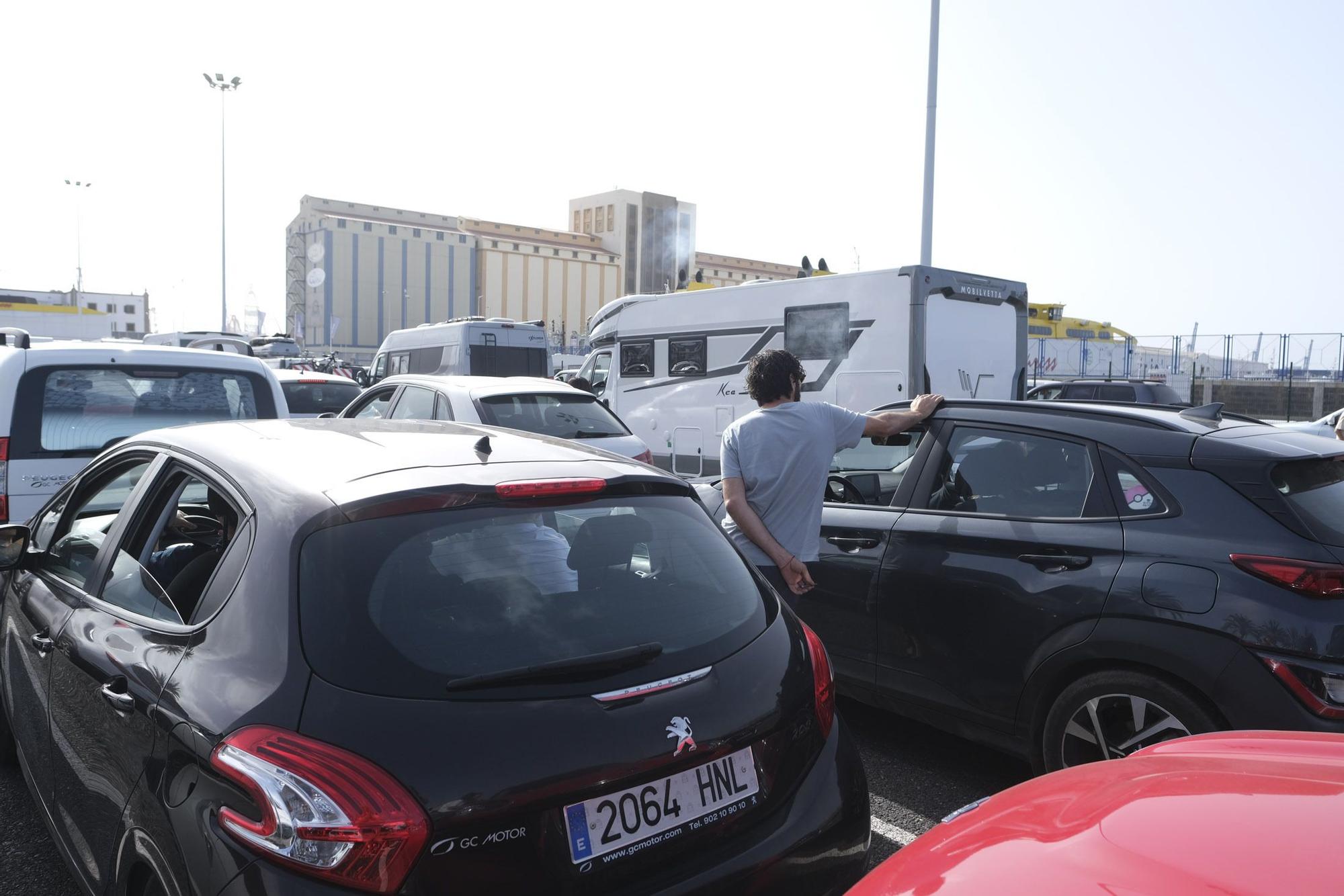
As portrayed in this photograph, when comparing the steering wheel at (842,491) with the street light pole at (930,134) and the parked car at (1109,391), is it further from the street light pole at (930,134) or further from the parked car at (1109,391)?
the parked car at (1109,391)

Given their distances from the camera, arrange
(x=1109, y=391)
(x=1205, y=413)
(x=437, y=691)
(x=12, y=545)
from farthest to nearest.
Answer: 1. (x=1109, y=391)
2. (x=1205, y=413)
3. (x=12, y=545)
4. (x=437, y=691)

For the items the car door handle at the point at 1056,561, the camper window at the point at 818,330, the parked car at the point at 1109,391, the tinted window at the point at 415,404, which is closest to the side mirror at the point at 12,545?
the car door handle at the point at 1056,561

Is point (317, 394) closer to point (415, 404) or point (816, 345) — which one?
point (415, 404)

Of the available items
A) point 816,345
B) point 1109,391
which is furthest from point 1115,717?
point 1109,391

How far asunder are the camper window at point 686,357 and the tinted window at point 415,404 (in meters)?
4.88

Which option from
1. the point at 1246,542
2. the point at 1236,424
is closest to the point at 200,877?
the point at 1246,542

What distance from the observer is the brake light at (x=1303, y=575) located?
9.62 feet

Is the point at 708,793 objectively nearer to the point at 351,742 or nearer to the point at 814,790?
the point at 814,790

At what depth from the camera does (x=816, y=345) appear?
10977 millimetres

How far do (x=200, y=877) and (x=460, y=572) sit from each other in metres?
0.73

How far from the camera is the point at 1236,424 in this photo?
366cm

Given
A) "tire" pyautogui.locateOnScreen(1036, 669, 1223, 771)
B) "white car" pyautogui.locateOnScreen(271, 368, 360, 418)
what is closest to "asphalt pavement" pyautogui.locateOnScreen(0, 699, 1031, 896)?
"tire" pyautogui.locateOnScreen(1036, 669, 1223, 771)

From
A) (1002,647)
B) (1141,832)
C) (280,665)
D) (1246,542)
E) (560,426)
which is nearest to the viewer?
(1141,832)

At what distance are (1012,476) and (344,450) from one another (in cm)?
275
